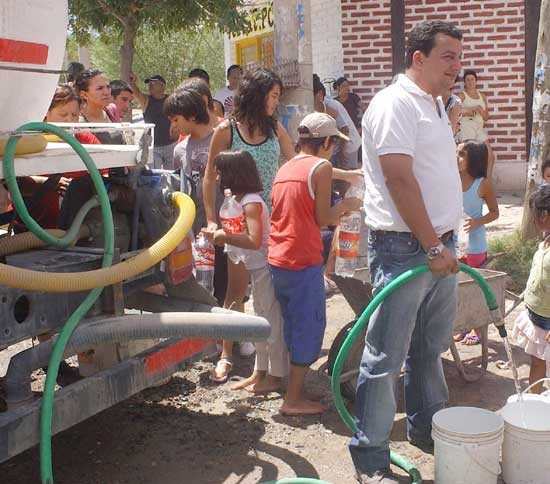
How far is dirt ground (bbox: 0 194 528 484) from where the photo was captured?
3951 millimetres

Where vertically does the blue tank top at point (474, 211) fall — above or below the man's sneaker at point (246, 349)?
above

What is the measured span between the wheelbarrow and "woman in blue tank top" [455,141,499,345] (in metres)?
0.55

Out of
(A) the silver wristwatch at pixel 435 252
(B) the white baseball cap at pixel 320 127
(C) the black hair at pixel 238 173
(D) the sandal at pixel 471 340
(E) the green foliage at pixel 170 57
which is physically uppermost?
(E) the green foliage at pixel 170 57

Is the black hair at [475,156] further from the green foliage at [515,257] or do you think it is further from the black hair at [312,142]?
the green foliage at [515,257]

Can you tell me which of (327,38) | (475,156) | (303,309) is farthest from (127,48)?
(303,309)

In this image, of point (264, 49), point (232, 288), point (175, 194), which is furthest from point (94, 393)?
point (264, 49)

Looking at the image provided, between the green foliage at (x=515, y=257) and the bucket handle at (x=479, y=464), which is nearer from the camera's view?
the bucket handle at (x=479, y=464)

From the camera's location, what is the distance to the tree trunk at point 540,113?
7.52m

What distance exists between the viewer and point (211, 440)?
4.31 meters

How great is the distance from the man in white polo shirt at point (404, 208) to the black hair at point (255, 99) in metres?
1.57

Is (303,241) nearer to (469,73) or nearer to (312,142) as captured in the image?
(312,142)

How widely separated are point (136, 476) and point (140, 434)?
515mm

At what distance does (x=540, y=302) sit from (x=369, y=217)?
119 centimetres

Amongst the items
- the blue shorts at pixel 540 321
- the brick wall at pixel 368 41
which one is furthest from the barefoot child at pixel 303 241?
the brick wall at pixel 368 41
